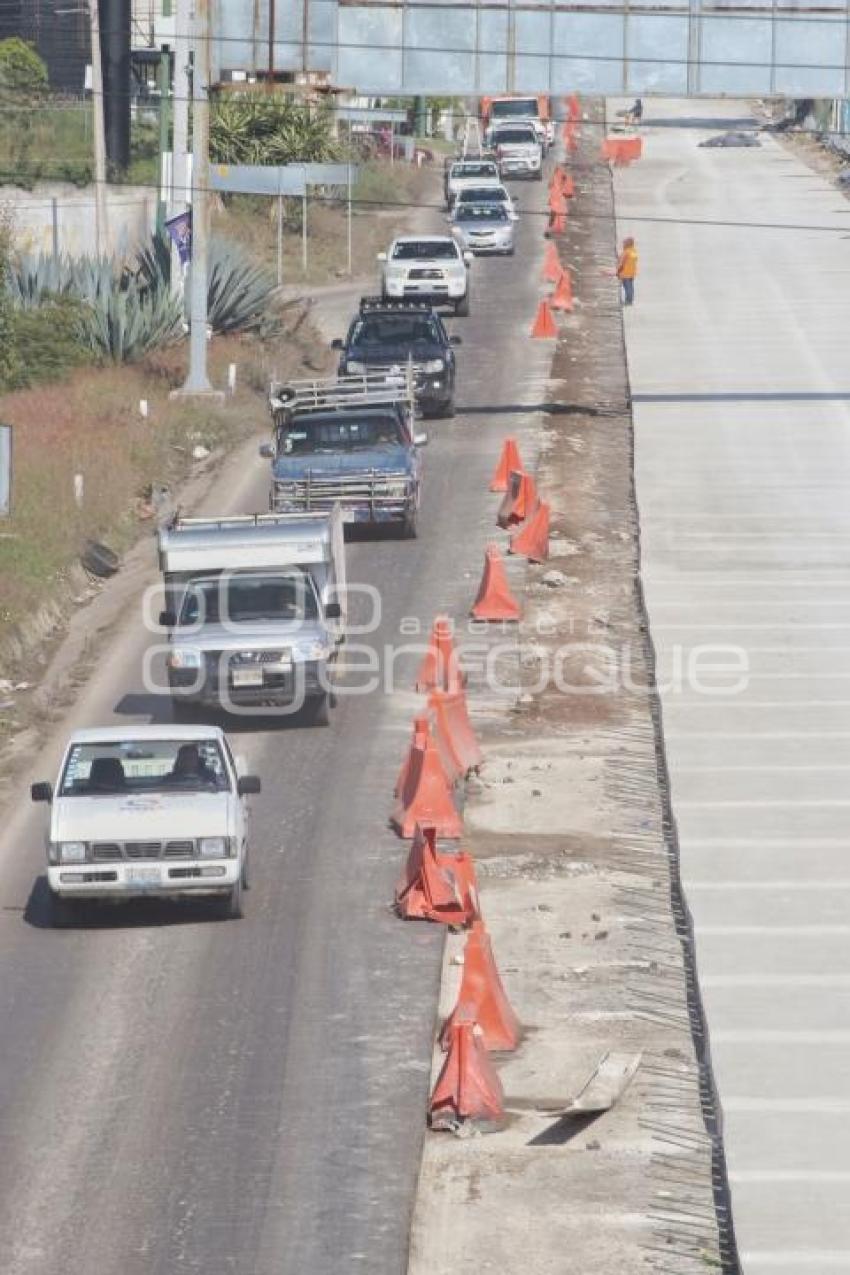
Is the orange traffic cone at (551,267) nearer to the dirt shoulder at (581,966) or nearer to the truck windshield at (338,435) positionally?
the dirt shoulder at (581,966)

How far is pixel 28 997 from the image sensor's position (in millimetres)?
17297

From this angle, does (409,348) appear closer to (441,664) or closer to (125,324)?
(125,324)

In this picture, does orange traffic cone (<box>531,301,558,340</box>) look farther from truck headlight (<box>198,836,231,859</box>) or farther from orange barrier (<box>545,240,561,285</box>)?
truck headlight (<box>198,836,231,859</box>)

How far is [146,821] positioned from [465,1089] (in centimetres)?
447

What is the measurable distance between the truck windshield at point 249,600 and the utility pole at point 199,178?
15.4 m

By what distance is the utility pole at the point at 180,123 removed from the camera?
3944cm

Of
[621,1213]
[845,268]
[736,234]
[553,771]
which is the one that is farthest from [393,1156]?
[736,234]

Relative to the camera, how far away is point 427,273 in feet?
167

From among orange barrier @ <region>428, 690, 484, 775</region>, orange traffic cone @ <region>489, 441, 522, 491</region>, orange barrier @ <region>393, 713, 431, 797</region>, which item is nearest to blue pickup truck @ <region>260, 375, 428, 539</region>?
orange traffic cone @ <region>489, 441, 522, 491</region>

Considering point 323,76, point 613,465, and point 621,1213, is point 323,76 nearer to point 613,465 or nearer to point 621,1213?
point 613,465

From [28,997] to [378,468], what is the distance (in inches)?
616

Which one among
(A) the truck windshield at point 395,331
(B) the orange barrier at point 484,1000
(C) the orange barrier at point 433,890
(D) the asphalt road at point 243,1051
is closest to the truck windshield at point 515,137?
(A) the truck windshield at point 395,331

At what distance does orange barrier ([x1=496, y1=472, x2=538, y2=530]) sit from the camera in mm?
33594

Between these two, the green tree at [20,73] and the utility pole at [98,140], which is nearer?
the utility pole at [98,140]
